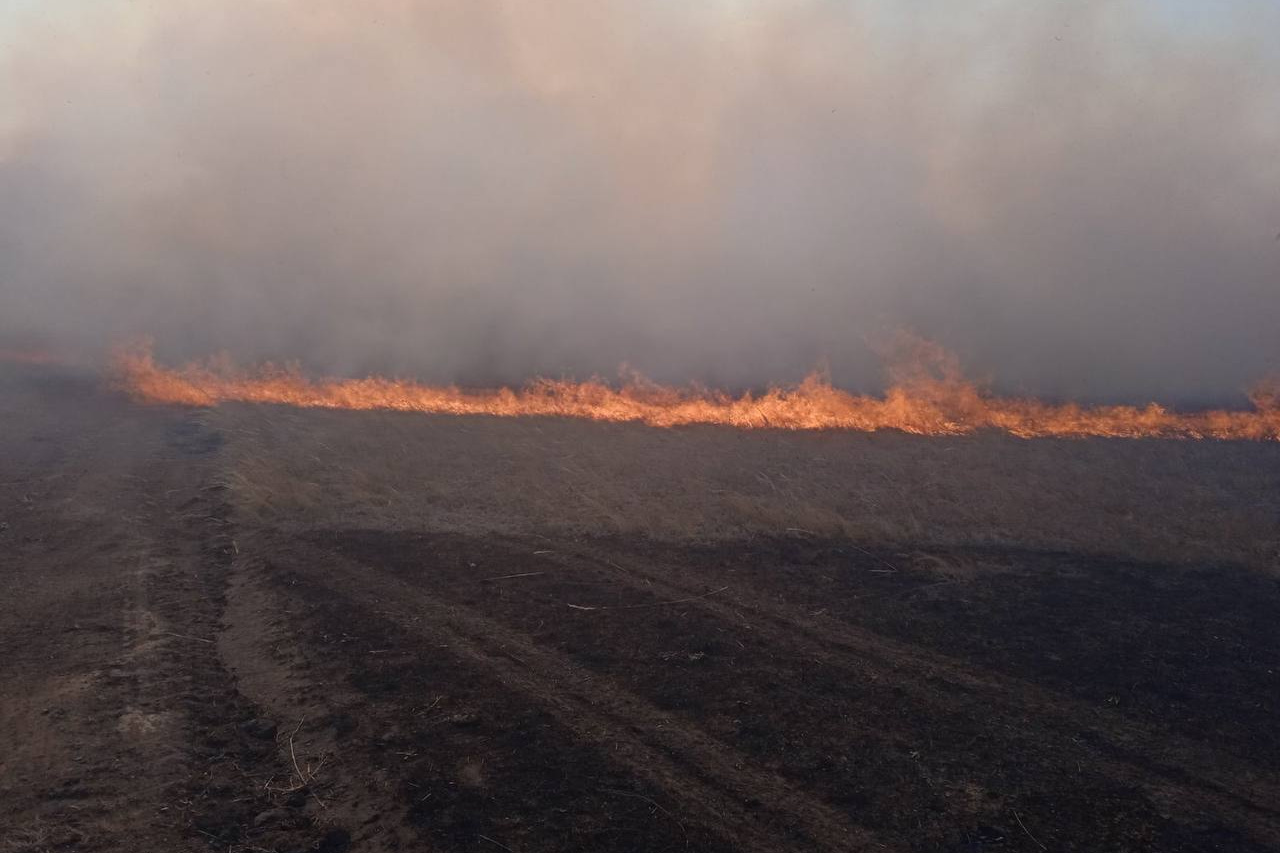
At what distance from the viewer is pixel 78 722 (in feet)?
24.5

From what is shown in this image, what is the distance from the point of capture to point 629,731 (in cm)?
757

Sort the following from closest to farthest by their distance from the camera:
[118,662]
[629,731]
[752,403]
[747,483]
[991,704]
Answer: [629,731] < [991,704] < [118,662] < [747,483] < [752,403]

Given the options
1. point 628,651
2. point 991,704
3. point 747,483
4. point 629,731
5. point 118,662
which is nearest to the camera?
point 629,731

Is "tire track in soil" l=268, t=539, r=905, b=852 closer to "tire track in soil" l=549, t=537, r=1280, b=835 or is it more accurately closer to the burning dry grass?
"tire track in soil" l=549, t=537, r=1280, b=835

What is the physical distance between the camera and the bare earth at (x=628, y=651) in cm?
643

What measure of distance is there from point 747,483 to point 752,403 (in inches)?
226

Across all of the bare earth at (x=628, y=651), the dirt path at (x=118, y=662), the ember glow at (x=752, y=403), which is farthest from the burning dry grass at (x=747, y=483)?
the dirt path at (x=118, y=662)

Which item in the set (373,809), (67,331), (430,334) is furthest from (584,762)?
(67,331)

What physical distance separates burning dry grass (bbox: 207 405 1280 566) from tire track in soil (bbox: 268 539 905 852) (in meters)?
3.02

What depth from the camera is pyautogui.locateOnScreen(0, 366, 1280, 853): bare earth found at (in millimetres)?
6434

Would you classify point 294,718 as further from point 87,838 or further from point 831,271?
point 831,271

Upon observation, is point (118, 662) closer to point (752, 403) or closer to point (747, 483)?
point (747, 483)

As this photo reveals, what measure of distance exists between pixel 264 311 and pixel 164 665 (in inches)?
883

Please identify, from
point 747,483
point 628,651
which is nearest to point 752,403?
point 747,483
